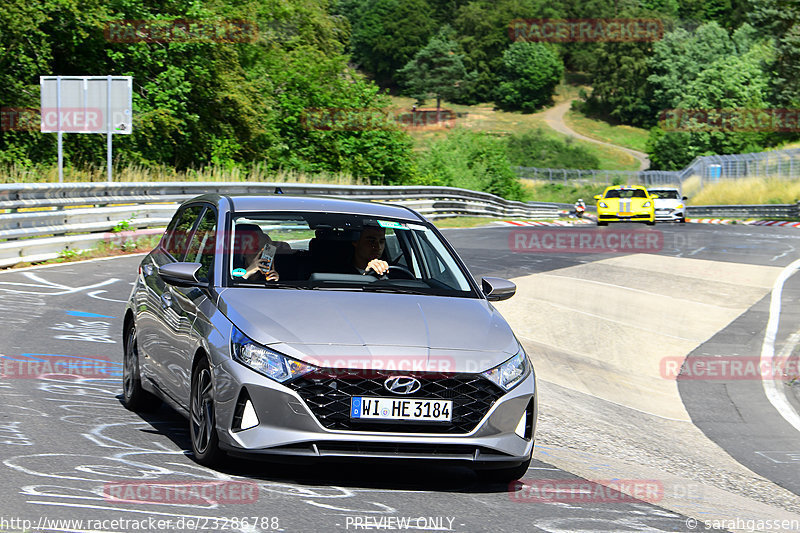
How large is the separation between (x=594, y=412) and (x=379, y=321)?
5.43 m

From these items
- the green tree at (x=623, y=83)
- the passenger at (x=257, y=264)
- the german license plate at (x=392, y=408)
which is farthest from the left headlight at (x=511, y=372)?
the green tree at (x=623, y=83)

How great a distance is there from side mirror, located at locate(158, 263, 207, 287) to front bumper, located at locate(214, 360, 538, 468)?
864mm

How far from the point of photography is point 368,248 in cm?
717

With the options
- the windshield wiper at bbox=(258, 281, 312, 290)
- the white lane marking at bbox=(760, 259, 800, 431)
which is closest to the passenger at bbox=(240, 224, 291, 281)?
the windshield wiper at bbox=(258, 281, 312, 290)

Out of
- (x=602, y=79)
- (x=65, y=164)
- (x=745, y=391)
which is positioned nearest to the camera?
→ (x=745, y=391)

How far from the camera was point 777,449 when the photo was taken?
10.5 metres

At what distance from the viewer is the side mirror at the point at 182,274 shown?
655 centimetres

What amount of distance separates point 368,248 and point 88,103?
19.5 m

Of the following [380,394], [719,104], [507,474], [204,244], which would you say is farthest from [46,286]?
[719,104]

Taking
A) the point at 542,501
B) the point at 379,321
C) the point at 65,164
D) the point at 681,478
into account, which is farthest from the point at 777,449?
the point at 65,164

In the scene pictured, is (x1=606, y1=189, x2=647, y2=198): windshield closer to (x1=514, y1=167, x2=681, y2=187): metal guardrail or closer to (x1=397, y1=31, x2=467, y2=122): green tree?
(x1=514, y1=167, x2=681, y2=187): metal guardrail

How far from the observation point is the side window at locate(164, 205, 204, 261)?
765 centimetres

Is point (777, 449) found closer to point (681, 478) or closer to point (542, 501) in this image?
point (681, 478)

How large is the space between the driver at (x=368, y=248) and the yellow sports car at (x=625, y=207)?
111 ft
